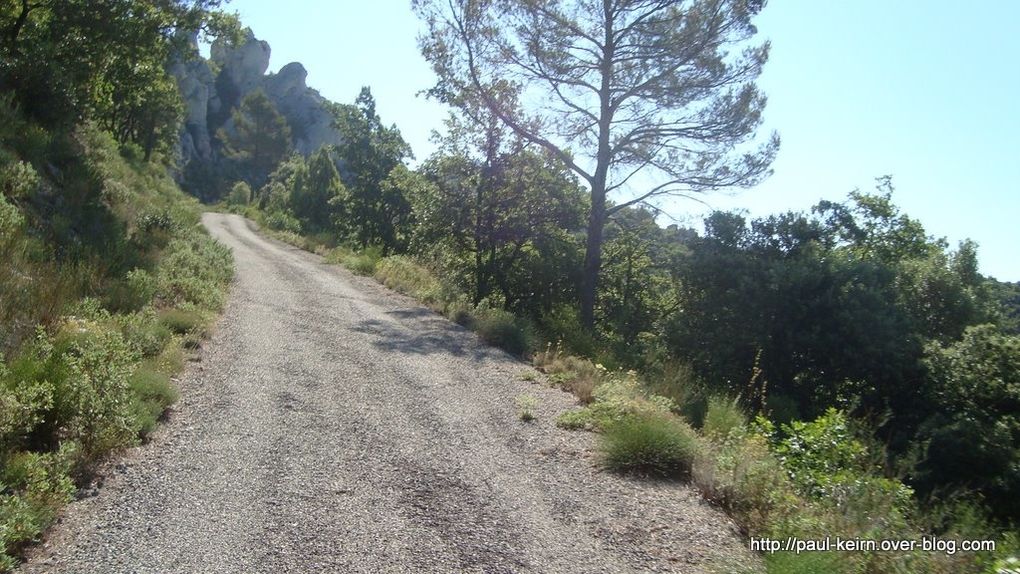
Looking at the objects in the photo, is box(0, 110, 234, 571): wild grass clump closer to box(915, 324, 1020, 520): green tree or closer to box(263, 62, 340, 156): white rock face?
box(915, 324, 1020, 520): green tree

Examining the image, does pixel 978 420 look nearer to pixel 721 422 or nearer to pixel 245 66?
pixel 721 422

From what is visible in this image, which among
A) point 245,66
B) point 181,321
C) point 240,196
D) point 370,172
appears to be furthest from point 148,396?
point 245,66

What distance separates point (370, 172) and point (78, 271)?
2590cm

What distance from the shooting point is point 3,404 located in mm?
4945

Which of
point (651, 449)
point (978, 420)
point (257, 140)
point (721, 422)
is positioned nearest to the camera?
point (651, 449)

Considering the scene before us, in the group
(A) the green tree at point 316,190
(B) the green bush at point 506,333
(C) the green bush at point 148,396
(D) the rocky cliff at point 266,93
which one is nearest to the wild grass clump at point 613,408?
(B) the green bush at point 506,333

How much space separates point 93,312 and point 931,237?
2344 cm

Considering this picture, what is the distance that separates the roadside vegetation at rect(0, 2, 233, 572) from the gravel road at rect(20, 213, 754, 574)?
308 millimetres

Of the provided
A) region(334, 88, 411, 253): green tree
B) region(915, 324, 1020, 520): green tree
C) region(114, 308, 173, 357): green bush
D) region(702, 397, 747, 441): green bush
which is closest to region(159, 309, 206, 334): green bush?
region(114, 308, 173, 357): green bush

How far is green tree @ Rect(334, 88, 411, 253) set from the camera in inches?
1325

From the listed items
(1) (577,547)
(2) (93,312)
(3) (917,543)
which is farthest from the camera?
(2) (93,312)

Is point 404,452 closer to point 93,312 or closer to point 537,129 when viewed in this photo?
point 93,312

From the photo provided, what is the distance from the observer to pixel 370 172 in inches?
1350

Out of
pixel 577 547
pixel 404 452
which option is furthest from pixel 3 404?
pixel 577 547
